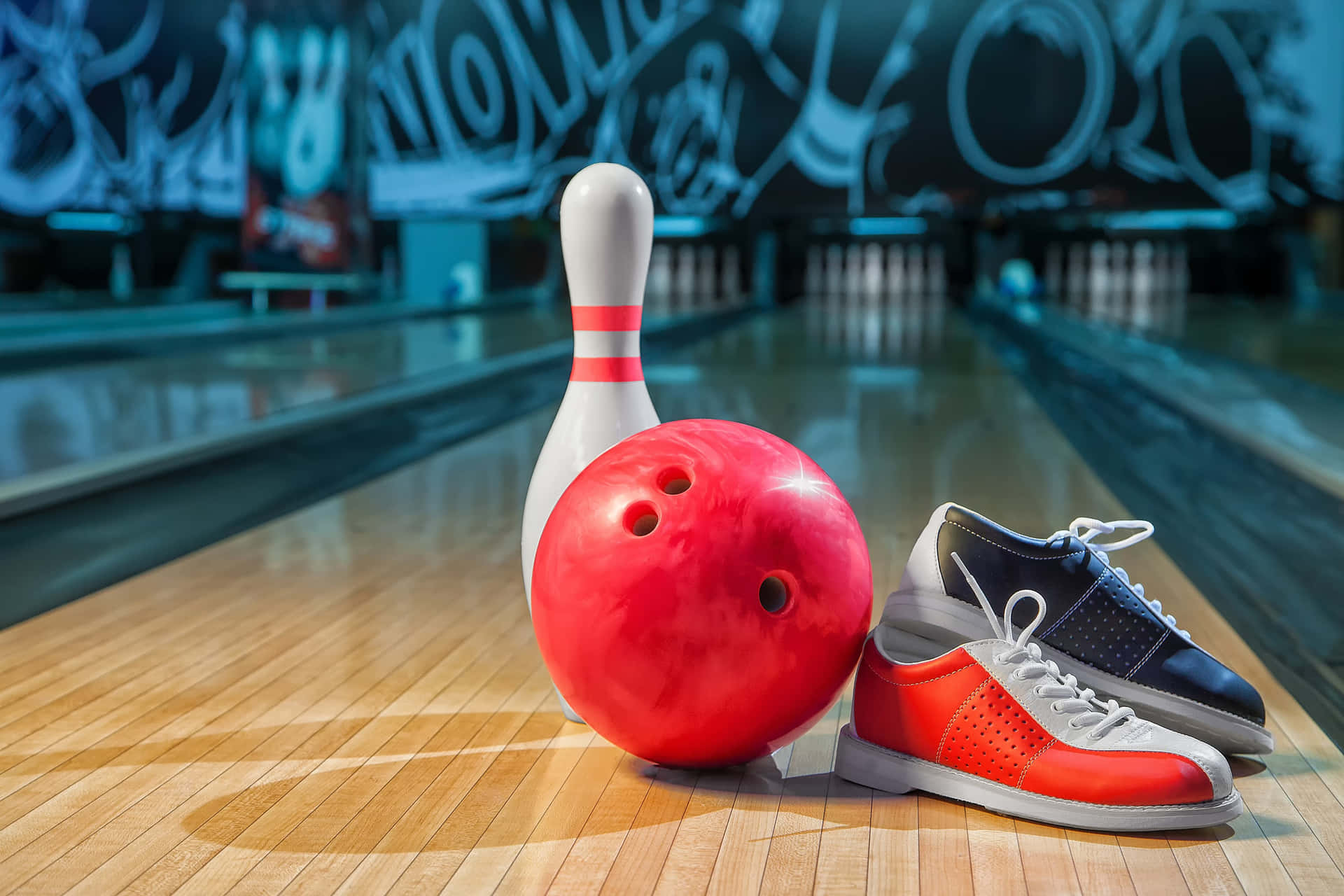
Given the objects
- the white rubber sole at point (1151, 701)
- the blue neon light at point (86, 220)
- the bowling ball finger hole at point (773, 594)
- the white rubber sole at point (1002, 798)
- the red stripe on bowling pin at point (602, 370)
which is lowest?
the white rubber sole at point (1002, 798)

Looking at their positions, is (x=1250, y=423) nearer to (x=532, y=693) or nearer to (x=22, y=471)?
(x=532, y=693)

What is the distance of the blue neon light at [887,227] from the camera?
34.9 feet

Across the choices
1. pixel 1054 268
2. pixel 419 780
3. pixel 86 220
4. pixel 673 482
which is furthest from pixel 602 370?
pixel 1054 268

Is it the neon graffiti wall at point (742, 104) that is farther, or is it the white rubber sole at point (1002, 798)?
the neon graffiti wall at point (742, 104)

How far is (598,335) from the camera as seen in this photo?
1390 mm

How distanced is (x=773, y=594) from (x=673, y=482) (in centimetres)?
13

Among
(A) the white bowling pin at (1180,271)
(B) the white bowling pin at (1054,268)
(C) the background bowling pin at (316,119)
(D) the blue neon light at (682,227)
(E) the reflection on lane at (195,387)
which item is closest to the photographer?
(E) the reflection on lane at (195,387)

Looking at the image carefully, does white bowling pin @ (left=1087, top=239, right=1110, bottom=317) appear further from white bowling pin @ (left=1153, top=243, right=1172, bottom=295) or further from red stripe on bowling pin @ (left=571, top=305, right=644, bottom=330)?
red stripe on bowling pin @ (left=571, top=305, right=644, bottom=330)

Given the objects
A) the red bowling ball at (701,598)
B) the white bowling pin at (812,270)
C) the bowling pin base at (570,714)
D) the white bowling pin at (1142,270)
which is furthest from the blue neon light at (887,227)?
the red bowling ball at (701,598)

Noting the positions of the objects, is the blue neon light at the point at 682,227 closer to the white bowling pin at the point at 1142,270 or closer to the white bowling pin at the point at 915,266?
the white bowling pin at the point at 915,266

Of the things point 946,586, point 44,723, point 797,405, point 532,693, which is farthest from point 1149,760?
point 797,405

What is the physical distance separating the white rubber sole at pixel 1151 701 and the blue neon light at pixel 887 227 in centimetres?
965

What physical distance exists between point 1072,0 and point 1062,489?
255 inches

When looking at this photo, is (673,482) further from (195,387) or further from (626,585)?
(195,387)
